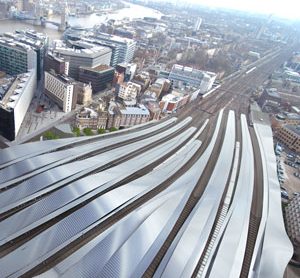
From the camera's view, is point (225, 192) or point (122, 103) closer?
point (225, 192)

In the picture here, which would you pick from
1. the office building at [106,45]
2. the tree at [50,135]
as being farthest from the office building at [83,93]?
the office building at [106,45]

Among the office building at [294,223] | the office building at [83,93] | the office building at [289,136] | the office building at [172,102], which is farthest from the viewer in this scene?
the office building at [172,102]

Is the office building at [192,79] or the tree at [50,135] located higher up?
the office building at [192,79]

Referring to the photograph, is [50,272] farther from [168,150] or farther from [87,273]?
[168,150]

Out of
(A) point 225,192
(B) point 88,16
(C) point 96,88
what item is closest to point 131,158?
(A) point 225,192

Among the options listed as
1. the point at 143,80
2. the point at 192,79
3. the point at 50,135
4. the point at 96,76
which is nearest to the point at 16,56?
the point at 96,76

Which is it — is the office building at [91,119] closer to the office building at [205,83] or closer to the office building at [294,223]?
the office building at [294,223]

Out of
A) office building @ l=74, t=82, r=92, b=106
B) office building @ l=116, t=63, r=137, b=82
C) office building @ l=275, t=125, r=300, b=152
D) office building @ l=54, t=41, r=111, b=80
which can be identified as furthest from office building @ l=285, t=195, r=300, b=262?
office building @ l=54, t=41, r=111, b=80
